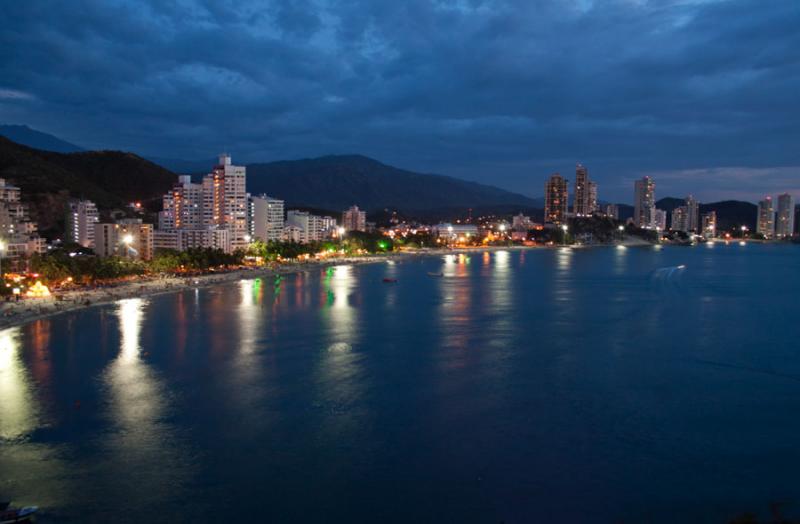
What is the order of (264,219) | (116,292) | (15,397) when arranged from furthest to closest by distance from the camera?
1. (264,219)
2. (116,292)
3. (15,397)

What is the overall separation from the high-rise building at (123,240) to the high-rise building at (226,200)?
→ 6789 millimetres

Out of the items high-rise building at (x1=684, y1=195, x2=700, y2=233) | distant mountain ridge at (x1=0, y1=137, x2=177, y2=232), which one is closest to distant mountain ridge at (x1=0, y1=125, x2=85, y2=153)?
distant mountain ridge at (x1=0, y1=137, x2=177, y2=232)

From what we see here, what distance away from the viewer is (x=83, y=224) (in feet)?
93.4

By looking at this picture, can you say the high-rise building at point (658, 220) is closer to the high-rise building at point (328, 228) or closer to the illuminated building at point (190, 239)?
the high-rise building at point (328, 228)

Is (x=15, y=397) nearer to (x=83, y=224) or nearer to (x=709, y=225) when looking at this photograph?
(x=83, y=224)

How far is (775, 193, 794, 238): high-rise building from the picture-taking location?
9212 cm

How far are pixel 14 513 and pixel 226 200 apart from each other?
100ft

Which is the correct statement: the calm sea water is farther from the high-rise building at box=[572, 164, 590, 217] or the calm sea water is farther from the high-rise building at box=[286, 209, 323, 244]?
the high-rise building at box=[572, 164, 590, 217]

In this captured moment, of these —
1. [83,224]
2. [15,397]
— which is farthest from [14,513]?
[83,224]

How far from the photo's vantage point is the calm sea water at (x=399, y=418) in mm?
5406

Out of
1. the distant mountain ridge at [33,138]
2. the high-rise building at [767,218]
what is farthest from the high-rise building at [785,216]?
the distant mountain ridge at [33,138]

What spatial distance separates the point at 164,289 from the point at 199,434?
13959 millimetres

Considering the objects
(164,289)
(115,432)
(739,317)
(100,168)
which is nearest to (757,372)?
(739,317)

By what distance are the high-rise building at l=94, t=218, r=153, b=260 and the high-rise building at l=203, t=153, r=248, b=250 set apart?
679 centimetres
